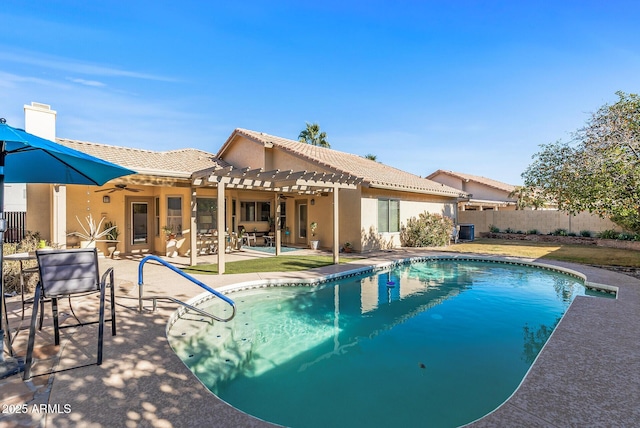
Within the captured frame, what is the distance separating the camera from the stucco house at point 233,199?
39.9 feet

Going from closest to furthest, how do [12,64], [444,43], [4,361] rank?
[4,361], [12,64], [444,43]

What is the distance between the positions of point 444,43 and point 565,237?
1717 cm

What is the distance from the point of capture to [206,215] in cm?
1641

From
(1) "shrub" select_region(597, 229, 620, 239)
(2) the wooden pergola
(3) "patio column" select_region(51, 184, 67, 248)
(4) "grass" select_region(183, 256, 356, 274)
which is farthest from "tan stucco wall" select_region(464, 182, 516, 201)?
(3) "patio column" select_region(51, 184, 67, 248)

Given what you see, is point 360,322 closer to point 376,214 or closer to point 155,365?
point 155,365

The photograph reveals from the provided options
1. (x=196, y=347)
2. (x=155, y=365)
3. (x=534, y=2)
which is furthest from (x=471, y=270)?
(x=155, y=365)

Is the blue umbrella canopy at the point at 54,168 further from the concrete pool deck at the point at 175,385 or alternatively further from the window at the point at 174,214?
the window at the point at 174,214

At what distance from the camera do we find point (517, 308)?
28.2 feet

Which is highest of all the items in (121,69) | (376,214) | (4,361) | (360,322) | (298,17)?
(298,17)

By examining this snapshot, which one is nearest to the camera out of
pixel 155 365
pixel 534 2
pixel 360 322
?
pixel 155 365

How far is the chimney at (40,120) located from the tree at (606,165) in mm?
19431

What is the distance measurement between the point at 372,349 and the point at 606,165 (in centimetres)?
1116

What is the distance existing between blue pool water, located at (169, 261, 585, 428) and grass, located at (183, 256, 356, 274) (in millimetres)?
2020

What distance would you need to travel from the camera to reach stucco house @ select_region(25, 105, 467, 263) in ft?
39.9
